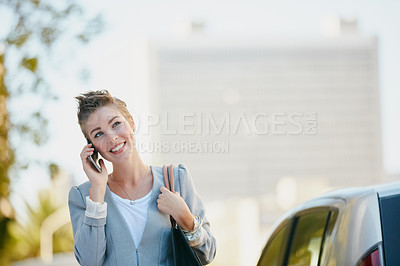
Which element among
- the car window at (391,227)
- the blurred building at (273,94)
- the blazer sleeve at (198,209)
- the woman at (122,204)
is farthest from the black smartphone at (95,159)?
the blurred building at (273,94)

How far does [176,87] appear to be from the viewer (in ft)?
356

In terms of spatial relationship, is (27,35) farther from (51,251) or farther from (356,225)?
(356,225)

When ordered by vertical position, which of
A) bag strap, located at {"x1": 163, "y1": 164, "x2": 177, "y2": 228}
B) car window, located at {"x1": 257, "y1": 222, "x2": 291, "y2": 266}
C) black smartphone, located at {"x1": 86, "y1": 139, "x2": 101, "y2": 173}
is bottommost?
car window, located at {"x1": 257, "y1": 222, "x2": 291, "y2": 266}

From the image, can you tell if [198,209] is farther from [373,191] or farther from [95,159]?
[373,191]

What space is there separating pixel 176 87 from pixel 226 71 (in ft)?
33.7

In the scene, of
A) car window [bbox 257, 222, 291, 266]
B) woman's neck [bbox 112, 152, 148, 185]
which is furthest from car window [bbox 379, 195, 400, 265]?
woman's neck [bbox 112, 152, 148, 185]

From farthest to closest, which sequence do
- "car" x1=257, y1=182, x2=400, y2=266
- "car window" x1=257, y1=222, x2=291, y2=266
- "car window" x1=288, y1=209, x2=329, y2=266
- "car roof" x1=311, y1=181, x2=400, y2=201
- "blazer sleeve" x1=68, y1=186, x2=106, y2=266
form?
"car window" x1=257, y1=222, x2=291, y2=266 < "car window" x1=288, y1=209, x2=329, y2=266 < "car roof" x1=311, y1=181, x2=400, y2=201 < "car" x1=257, y1=182, x2=400, y2=266 < "blazer sleeve" x1=68, y1=186, x2=106, y2=266

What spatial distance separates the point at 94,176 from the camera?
223cm

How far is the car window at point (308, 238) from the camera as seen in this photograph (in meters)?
2.64

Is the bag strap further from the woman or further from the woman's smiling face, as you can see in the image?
the woman's smiling face

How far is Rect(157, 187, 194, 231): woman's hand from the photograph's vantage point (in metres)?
2.21

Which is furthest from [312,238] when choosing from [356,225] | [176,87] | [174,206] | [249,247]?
[176,87]

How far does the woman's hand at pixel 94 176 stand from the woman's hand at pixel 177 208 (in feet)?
0.75

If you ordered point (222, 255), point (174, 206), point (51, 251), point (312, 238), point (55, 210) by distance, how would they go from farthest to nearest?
point (222, 255)
point (55, 210)
point (51, 251)
point (312, 238)
point (174, 206)
